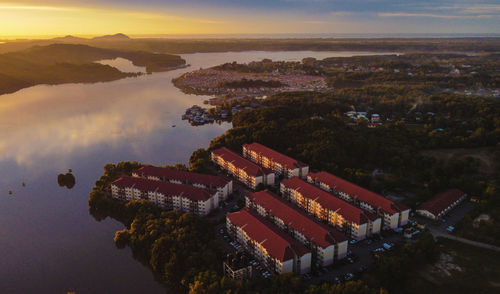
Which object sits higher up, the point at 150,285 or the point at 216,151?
the point at 216,151

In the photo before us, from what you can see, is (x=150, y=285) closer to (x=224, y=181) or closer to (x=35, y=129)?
(x=224, y=181)

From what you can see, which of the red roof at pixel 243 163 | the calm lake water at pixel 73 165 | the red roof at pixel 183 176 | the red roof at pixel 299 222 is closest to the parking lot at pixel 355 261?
the red roof at pixel 299 222

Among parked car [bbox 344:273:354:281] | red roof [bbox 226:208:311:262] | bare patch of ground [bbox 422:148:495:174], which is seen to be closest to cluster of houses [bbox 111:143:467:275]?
red roof [bbox 226:208:311:262]

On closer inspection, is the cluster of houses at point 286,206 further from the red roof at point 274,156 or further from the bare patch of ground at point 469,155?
the bare patch of ground at point 469,155

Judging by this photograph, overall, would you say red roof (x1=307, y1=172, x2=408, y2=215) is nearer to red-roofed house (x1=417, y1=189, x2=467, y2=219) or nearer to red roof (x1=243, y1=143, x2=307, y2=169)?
red roof (x1=243, y1=143, x2=307, y2=169)

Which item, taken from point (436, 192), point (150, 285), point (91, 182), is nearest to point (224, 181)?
point (150, 285)
